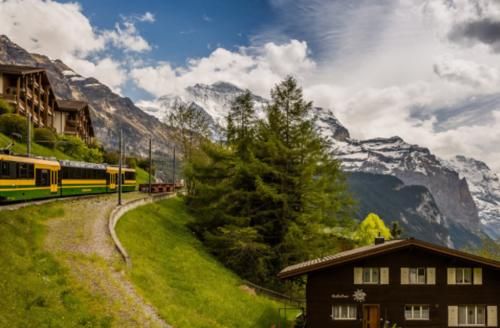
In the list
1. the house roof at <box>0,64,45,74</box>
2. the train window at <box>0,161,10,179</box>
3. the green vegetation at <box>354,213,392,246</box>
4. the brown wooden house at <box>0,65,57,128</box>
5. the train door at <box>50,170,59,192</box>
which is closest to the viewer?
the train window at <box>0,161,10,179</box>

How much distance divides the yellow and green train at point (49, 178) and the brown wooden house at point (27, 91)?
93.7ft

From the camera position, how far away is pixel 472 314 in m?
33.4

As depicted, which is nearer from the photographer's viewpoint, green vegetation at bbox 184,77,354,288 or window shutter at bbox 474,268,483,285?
window shutter at bbox 474,268,483,285

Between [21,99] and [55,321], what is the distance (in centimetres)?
6990

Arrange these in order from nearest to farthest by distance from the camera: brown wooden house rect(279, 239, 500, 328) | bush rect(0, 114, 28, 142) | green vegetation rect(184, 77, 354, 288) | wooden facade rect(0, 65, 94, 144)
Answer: brown wooden house rect(279, 239, 500, 328), green vegetation rect(184, 77, 354, 288), bush rect(0, 114, 28, 142), wooden facade rect(0, 65, 94, 144)

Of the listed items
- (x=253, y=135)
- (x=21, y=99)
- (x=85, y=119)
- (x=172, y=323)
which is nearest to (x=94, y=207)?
(x=253, y=135)

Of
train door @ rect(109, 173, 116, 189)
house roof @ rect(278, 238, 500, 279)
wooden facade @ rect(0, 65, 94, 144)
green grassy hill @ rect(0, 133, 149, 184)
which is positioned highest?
wooden facade @ rect(0, 65, 94, 144)

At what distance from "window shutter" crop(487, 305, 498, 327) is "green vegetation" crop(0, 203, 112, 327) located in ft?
86.5

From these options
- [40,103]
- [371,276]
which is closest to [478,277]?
[371,276]

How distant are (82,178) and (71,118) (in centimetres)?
5825

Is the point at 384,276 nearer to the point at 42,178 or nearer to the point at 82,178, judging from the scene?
the point at 42,178

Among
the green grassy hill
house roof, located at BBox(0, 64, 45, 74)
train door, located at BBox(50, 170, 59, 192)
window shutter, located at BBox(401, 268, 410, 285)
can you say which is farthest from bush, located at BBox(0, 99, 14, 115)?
window shutter, located at BBox(401, 268, 410, 285)

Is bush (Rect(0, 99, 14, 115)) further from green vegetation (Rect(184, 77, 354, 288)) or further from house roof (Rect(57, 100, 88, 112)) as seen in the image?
green vegetation (Rect(184, 77, 354, 288))

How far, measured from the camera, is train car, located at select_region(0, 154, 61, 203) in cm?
3262
